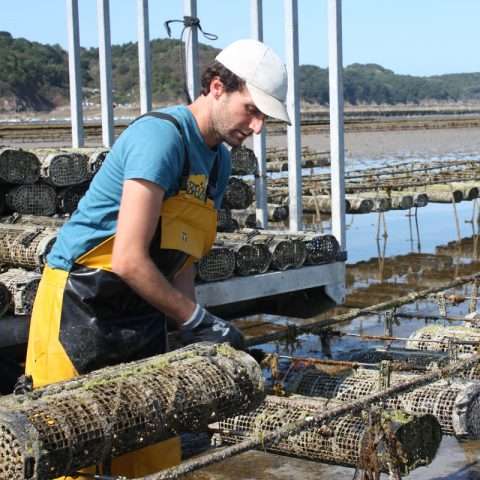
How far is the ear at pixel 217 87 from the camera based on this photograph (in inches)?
119

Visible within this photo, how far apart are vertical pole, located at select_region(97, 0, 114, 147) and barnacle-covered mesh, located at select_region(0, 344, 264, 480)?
24.5 ft

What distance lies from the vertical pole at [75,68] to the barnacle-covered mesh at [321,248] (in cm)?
309

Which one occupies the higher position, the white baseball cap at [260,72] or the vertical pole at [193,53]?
the vertical pole at [193,53]

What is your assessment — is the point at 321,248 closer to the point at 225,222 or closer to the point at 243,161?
the point at 225,222

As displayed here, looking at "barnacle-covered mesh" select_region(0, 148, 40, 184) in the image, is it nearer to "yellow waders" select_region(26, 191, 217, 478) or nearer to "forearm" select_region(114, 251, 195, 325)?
"yellow waders" select_region(26, 191, 217, 478)

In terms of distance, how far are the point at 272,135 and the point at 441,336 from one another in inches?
1977

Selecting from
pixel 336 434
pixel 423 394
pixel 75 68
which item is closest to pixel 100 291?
pixel 336 434

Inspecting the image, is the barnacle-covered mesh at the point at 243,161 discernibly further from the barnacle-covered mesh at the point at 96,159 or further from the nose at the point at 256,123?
the nose at the point at 256,123

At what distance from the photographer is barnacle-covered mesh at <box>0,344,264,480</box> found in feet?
8.66

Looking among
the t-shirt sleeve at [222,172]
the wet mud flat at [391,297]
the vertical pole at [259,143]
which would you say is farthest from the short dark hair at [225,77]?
the vertical pole at [259,143]

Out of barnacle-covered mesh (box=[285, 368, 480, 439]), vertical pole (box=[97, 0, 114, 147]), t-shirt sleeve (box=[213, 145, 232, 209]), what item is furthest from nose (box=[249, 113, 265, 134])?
vertical pole (box=[97, 0, 114, 147])

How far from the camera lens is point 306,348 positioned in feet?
32.4

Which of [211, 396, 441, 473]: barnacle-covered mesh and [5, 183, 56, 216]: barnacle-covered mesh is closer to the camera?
[211, 396, 441, 473]: barnacle-covered mesh

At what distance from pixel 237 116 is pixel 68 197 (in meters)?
5.71
